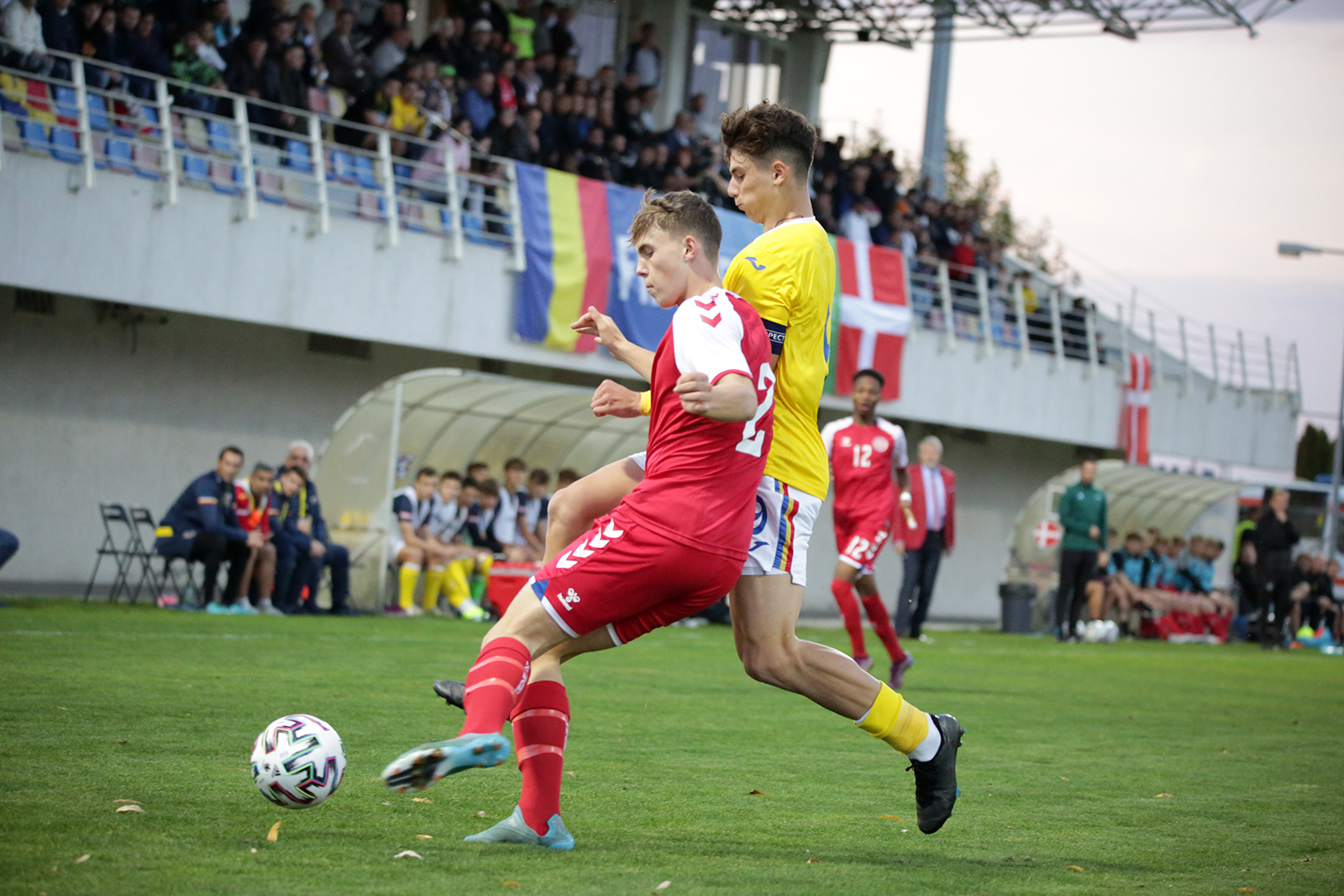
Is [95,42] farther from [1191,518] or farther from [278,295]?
[1191,518]

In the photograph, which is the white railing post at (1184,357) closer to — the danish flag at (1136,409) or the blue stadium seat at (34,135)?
the danish flag at (1136,409)

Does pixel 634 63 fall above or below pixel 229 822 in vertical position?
above

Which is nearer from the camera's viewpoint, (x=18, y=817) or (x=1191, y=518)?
(x=18, y=817)

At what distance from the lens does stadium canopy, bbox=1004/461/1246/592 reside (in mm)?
23641

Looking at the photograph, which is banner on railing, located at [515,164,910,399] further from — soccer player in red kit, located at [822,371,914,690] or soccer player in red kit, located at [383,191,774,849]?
soccer player in red kit, located at [383,191,774,849]

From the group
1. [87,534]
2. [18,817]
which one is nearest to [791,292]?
[18,817]

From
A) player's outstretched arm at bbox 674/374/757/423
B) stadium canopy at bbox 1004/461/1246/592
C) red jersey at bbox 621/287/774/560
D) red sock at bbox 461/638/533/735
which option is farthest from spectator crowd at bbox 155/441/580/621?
player's outstretched arm at bbox 674/374/757/423

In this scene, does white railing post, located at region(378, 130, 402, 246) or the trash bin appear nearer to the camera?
white railing post, located at region(378, 130, 402, 246)

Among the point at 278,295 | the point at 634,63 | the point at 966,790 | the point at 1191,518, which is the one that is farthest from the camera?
the point at 1191,518

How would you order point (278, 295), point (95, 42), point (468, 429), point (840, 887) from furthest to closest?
point (468, 429) < point (278, 295) < point (95, 42) < point (840, 887)

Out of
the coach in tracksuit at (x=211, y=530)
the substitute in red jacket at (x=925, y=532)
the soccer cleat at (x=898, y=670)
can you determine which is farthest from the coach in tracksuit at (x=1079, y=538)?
the coach in tracksuit at (x=211, y=530)

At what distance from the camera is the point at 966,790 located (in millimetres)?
6289

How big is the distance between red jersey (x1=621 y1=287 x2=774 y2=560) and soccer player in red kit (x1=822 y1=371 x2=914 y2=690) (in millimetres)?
6137

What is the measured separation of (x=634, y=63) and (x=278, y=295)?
10.0 m
